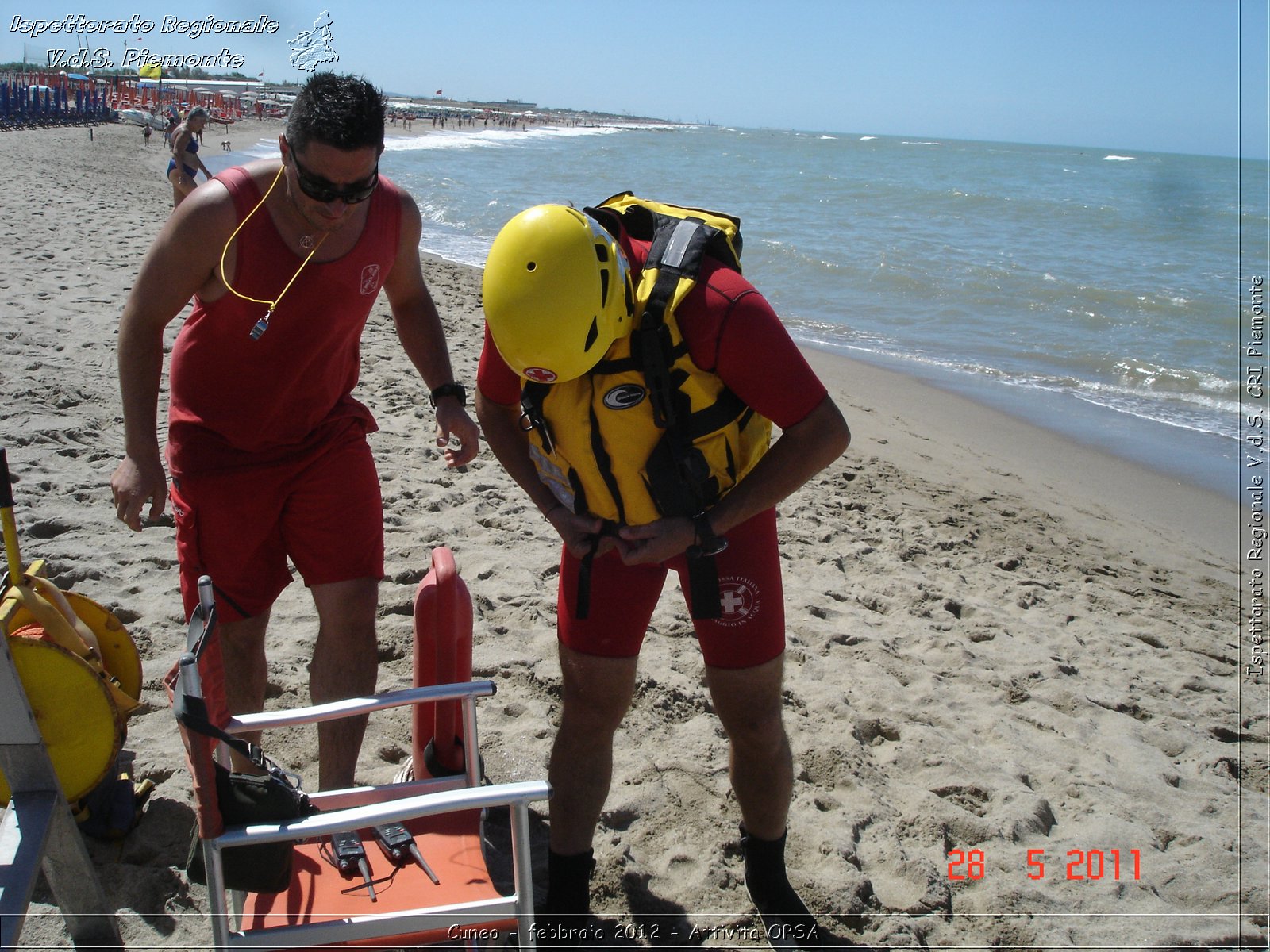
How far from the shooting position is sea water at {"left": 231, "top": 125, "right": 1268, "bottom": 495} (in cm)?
941

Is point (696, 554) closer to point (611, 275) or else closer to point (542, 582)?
point (611, 275)

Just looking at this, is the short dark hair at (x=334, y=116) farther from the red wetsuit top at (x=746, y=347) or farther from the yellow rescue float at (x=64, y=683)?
the yellow rescue float at (x=64, y=683)

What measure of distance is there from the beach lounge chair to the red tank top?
2.19 feet

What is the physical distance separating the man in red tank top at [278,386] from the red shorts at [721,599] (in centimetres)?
65

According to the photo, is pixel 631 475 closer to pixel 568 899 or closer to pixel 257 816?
pixel 257 816

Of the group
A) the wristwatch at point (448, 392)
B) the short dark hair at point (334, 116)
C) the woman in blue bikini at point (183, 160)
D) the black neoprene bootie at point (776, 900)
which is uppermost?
the woman in blue bikini at point (183, 160)

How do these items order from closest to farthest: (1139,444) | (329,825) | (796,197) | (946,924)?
(329,825) < (946,924) < (1139,444) < (796,197)

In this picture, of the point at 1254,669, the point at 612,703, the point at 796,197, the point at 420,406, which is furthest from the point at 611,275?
the point at 796,197

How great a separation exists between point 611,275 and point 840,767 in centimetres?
206

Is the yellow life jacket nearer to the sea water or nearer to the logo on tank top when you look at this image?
the logo on tank top

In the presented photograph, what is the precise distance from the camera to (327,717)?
193 centimetres

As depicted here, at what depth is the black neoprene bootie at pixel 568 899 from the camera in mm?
2449
